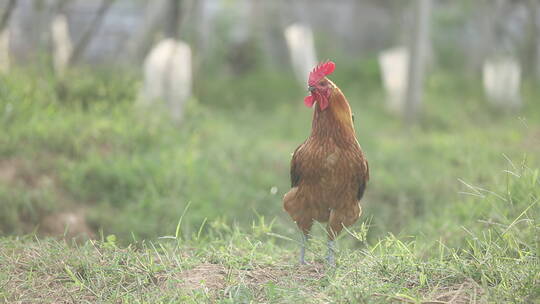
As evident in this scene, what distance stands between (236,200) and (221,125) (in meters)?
2.75

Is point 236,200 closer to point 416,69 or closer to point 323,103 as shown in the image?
point 323,103

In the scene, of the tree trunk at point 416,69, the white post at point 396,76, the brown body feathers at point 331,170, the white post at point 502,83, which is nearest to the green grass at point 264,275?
the brown body feathers at point 331,170

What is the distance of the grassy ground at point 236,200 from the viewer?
312 centimetres

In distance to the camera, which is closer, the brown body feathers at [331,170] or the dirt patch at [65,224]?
the brown body feathers at [331,170]

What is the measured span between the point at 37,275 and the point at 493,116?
9360 millimetres

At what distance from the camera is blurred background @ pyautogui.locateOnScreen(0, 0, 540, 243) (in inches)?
224

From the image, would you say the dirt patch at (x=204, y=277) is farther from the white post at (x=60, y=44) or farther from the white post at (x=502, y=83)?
the white post at (x=502, y=83)

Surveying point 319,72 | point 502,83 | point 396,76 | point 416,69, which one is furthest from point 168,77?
point 502,83

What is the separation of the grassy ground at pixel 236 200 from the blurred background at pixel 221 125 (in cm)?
3

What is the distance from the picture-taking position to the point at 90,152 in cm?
646

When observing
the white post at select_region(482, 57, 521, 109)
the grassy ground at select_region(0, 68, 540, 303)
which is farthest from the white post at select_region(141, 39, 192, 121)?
the white post at select_region(482, 57, 521, 109)

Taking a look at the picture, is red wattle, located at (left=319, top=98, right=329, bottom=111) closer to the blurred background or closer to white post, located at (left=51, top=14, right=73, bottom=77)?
the blurred background

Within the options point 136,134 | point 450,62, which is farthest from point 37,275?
point 450,62

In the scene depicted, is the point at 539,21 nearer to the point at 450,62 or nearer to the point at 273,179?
the point at 450,62
